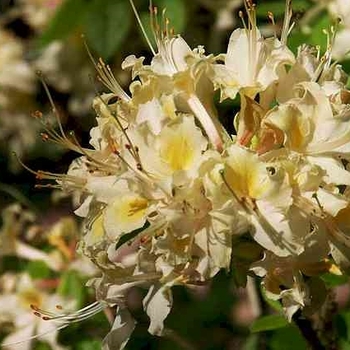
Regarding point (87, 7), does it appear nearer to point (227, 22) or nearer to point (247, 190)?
point (227, 22)

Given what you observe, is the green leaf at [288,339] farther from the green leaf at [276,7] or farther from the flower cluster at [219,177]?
the green leaf at [276,7]

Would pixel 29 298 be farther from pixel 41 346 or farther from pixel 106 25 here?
pixel 106 25

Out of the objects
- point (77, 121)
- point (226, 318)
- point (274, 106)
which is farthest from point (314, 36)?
point (226, 318)

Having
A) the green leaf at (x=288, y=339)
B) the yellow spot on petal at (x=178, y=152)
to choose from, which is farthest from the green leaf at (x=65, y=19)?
the yellow spot on petal at (x=178, y=152)

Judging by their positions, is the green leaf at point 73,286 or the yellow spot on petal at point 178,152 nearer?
the yellow spot on petal at point 178,152

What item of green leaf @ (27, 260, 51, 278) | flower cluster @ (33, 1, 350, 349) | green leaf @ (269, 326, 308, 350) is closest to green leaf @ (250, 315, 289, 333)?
green leaf @ (269, 326, 308, 350)

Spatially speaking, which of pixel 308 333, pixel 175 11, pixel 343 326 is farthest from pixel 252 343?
pixel 175 11

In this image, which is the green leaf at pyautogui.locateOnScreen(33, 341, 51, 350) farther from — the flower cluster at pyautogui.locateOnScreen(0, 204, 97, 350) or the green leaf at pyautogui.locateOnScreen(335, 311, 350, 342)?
the green leaf at pyautogui.locateOnScreen(335, 311, 350, 342)
